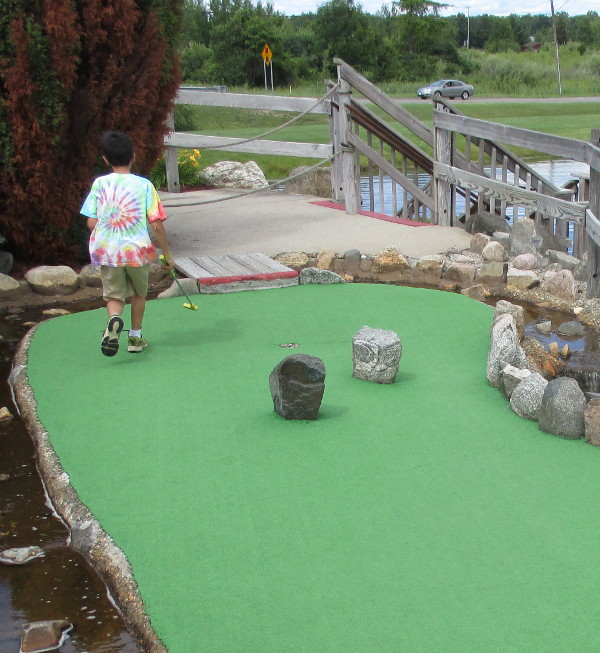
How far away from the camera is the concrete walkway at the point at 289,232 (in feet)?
28.1

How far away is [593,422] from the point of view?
410cm

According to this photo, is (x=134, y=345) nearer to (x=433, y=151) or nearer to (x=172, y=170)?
(x=433, y=151)

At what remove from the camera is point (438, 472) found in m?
3.84

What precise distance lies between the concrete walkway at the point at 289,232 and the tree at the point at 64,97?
1281 mm

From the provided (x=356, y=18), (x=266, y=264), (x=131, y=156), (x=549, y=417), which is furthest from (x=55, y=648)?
(x=356, y=18)

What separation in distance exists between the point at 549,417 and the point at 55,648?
242 centimetres

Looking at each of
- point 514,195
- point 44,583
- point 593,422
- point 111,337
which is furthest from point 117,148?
point 514,195

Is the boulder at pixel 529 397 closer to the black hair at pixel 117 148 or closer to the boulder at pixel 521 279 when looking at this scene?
the black hair at pixel 117 148

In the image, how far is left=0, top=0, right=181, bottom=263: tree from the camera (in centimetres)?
700

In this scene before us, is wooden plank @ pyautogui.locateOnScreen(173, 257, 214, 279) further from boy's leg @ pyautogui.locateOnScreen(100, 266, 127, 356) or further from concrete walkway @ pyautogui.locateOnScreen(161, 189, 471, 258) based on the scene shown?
boy's leg @ pyautogui.locateOnScreen(100, 266, 127, 356)

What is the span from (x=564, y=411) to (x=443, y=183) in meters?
5.94

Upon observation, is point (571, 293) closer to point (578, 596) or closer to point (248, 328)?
point (248, 328)

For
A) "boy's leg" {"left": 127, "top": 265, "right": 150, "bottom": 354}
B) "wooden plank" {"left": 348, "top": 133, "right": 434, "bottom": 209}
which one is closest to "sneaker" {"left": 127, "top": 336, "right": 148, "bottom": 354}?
"boy's leg" {"left": 127, "top": 265, "right": 150, "bottom": 354}

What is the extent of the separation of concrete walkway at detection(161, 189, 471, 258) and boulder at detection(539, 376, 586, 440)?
4083 mm
